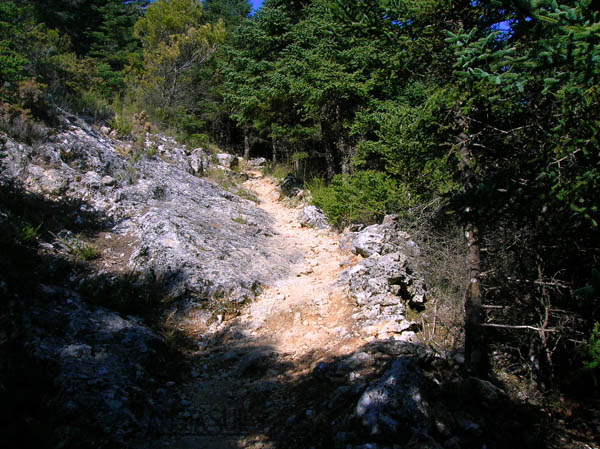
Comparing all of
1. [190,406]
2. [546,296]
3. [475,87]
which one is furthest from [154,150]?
[546,296]

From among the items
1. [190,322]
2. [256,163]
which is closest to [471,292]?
[190,322]

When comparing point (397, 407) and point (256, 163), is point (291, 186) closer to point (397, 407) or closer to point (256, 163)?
point (256, 163)

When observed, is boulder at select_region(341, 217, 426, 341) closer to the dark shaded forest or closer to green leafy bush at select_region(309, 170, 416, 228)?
the dark shaded forest

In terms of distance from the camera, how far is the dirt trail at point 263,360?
140 inches

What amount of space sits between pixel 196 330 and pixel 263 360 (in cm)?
139

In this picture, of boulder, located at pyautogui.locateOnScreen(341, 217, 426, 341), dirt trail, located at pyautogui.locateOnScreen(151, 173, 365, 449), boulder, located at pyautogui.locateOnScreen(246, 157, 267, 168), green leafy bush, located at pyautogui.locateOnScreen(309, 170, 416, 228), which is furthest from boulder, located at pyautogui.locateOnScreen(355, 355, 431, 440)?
boulder, located at pyautogui.locateOnScreen(246, 157, 267, 168)

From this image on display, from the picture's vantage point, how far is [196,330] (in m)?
5.53

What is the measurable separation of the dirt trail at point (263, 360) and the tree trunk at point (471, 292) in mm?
1414

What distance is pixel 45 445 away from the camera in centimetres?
259

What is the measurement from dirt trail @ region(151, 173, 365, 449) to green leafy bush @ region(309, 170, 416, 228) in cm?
168

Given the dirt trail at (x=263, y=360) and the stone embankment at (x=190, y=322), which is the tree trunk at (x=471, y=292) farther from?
the dirt trail at (x=263, y=360)

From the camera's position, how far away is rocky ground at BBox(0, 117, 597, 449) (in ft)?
10.1

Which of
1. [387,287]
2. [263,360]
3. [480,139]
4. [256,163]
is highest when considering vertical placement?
[256,163]

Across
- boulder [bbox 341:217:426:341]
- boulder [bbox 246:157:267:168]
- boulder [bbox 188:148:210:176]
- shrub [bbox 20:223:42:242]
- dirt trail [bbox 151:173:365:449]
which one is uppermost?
boulder [bbox 246:157:267:168]
